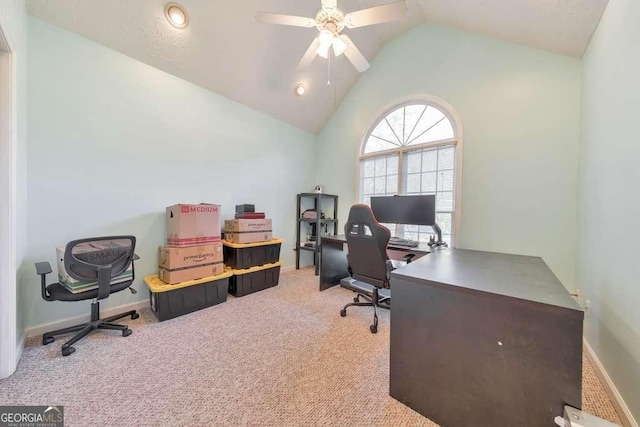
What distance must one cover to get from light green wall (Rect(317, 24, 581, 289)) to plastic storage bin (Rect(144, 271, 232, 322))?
299 cm

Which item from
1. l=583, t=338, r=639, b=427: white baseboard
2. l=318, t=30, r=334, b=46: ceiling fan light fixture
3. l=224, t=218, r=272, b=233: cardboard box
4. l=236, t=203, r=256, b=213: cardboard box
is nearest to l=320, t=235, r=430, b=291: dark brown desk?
l=224, t=218, r=272, b=233: cardboard box

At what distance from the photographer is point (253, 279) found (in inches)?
118

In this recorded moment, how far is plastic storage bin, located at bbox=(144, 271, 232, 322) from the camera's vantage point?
223 cm

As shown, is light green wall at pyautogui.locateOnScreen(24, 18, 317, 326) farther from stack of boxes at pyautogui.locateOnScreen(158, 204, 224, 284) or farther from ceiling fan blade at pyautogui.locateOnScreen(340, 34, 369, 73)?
ceiling fan blade at pyautogui.locateOnScreen(340, 34, 369, 73)

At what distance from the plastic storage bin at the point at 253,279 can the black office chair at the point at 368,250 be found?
4.06 ft

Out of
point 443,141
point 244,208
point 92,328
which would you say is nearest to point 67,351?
point 92,328

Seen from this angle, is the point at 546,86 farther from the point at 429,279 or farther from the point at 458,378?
the point at 458,378

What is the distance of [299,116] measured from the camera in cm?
387

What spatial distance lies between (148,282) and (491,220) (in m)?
3.78

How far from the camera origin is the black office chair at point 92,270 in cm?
172

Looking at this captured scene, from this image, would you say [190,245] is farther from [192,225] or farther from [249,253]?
[249,253]

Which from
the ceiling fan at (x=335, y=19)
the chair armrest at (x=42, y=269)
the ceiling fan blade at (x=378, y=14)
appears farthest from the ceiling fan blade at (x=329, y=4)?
the chair armrest at (x=42, y=269)

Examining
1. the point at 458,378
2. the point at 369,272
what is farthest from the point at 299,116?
the point at 458,378

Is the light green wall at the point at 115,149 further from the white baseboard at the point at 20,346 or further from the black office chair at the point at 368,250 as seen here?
the black office chair at the point at 368,250
